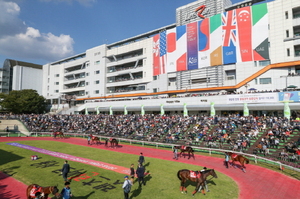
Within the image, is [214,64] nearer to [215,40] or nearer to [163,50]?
[215,40]

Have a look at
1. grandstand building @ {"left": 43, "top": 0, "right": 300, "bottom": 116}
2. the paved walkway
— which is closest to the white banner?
grandstand building @ {"left": 43, "top": 0, "right": 300, "bottom": 116}

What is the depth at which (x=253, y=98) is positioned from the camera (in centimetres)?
3098

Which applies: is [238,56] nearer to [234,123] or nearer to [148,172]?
[234,123]

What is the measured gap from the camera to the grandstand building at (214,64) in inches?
1339

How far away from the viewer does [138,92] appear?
5428cm

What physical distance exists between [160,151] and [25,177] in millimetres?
14456

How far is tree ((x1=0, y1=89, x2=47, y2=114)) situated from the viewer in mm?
59812

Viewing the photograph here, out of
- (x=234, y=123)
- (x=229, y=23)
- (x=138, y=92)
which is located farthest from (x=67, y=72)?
(x=234, y=123)

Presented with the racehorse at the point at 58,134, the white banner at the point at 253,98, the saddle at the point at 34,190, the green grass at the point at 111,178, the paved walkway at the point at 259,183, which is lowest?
the paved walkway at the point at 259,183

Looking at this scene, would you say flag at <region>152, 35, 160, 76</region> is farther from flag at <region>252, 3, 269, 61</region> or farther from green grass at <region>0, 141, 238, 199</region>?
green grass at <region>0, 141, 238, 199</region>

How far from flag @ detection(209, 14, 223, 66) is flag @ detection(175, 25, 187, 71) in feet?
20.1

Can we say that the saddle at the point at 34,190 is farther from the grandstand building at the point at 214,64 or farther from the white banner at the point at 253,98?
the white banner at the point at 253,98

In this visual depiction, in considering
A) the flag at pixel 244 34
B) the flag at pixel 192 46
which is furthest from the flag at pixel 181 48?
the flag at pixel 244 34

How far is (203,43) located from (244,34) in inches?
321
